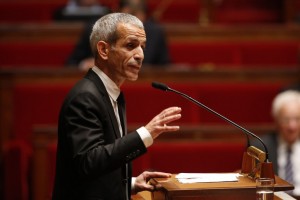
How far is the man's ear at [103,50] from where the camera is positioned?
101 centimetres

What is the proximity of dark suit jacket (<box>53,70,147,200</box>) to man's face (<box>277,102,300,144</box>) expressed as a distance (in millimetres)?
711

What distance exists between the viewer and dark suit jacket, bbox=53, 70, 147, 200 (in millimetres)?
924

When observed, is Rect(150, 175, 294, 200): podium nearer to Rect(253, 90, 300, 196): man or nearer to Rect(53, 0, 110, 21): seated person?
Rect(253, 90, 300, 196): man

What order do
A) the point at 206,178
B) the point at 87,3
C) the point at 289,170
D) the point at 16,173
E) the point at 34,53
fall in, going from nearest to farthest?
the point at 206,178 < the point at 289,170 < the point at 16,173 < the point at 34,53 < the point at 87,3

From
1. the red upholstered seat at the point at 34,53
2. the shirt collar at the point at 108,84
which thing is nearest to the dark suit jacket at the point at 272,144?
the shirt collar at the point at 108,84

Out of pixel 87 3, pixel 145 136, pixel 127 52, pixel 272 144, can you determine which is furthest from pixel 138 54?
pixel 87 3

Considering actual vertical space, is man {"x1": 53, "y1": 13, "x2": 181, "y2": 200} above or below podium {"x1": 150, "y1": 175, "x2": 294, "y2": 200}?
above

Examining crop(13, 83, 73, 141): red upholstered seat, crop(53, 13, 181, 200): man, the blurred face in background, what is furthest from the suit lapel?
the blurred face in background

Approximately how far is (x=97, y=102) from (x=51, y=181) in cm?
73

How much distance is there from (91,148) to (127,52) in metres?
0.16

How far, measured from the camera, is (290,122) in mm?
1636

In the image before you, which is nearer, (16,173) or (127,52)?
(127,52)

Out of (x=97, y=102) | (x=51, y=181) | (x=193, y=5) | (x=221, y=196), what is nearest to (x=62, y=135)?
(x=97, y=102)

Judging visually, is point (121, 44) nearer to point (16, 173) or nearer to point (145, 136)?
point (145, 136)
